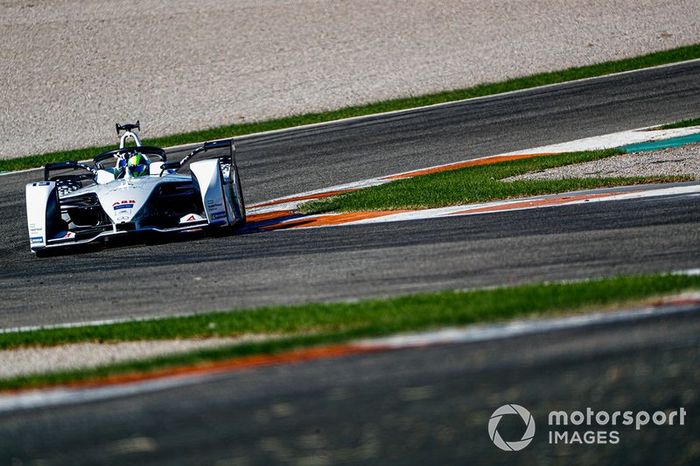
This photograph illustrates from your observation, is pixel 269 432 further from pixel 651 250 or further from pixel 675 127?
pixel 675 127

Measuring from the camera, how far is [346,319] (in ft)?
21.6

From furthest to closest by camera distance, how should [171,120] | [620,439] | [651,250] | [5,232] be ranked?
[171,120]
[5,232]
[651,250]
[620,439]

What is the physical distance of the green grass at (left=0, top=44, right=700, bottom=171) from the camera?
24844mm

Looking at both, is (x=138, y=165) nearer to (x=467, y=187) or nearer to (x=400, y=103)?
(x=467, y=187)

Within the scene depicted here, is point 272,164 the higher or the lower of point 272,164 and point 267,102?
the lower

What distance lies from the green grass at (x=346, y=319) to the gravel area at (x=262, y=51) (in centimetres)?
2005

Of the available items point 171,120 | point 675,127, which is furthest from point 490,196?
point 171,120

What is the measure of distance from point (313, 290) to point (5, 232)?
8252 millimetres

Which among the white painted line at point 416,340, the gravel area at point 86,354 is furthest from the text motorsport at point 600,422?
the gravel area at point 86,354

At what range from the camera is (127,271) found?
10.3 m

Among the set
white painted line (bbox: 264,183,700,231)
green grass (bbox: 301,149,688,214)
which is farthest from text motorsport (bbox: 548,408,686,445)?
green grass (bbox: 301,149,688,214)

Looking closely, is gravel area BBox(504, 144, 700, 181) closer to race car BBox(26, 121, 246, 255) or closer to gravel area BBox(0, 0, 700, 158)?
race car BBox(26, 121, 246, 255)

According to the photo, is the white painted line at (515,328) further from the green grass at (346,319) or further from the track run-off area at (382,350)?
the green grass at (346,319)

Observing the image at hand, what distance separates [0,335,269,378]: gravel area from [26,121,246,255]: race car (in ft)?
15.9
